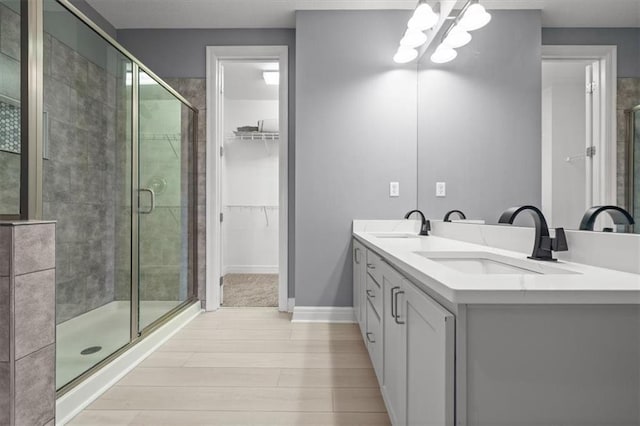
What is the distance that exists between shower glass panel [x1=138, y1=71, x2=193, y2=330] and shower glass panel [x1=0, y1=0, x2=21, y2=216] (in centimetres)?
76

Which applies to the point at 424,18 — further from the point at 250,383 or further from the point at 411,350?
the point at 250,383

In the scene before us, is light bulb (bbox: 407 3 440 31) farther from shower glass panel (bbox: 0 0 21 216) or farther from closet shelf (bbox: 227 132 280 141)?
closet shelf (bbox: 227 132 280 141)

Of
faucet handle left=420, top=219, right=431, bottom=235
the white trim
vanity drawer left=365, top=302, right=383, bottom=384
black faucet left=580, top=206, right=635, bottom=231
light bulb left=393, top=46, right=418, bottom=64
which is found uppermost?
light bulb left=393, top=46, right=418, bottom=64

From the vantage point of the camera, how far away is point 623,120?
0.89 m

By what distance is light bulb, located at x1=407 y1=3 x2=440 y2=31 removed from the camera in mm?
2379

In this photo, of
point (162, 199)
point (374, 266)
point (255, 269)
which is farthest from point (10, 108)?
point (255, 269)

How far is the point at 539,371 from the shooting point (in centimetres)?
69

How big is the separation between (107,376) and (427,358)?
171cm

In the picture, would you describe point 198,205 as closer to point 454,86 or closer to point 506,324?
point 454,86

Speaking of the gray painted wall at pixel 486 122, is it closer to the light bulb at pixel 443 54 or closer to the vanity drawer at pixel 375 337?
the light bulb at pixel 443 54

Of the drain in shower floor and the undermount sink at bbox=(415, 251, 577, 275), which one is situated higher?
the undermount sink at bbox=(415, 251, 577, 275)

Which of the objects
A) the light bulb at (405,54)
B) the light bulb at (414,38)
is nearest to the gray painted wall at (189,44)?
the light bulb at (405,54)

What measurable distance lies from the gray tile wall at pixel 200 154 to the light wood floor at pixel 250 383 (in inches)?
27.1

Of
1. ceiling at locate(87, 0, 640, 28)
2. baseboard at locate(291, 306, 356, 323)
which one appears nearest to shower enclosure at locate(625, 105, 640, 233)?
baseboard at locate(291, 306, 356, 323)
